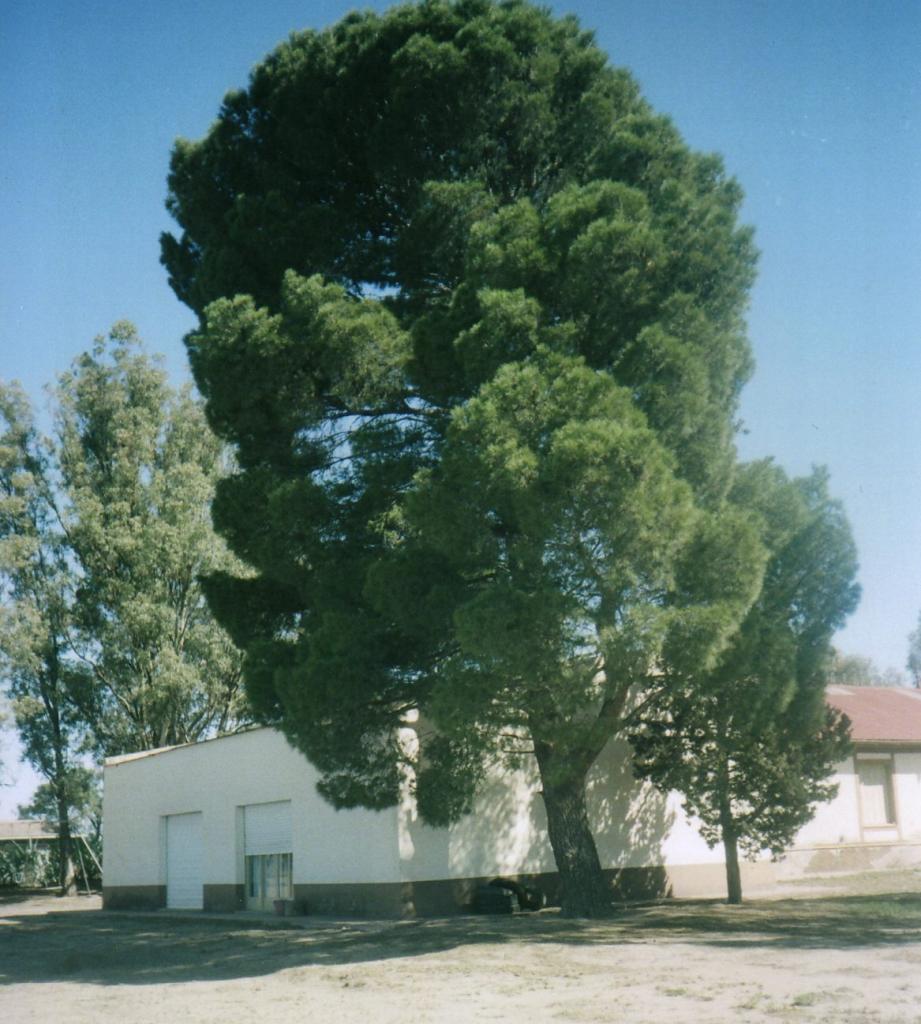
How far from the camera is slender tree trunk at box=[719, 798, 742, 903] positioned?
1869 centimetres

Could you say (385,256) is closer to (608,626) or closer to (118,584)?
(608,626)

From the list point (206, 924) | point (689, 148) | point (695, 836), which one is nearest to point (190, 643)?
point (206, 924)

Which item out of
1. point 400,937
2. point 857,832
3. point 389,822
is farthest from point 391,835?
point 857,832

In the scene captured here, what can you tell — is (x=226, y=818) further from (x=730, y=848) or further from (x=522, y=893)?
(x=730, y=848)

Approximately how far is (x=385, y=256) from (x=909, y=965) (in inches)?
509

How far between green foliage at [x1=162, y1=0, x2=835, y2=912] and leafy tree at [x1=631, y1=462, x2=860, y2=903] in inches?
49.1

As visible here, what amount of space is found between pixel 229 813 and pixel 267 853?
1522 mm

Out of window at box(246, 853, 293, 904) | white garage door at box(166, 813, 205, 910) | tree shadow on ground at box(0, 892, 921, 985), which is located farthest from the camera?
white garage door at box(166, 813, 205, 910)

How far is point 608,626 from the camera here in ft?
43.1

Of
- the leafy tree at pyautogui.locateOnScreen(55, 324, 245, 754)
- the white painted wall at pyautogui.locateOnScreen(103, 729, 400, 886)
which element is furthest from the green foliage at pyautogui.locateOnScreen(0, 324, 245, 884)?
the white painted wall at pyautogui.locateOnScreen(103, 729, 400, 886)

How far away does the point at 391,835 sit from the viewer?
1842 centimetres

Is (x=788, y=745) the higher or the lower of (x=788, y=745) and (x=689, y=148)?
the lower

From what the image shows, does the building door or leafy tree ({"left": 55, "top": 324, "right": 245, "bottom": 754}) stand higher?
leafy tree ({"left": 55, "top": 324, "right": 245, "bottom": 754})

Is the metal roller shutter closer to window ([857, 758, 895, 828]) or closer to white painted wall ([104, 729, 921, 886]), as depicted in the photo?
white painted wall ([104, 729, 921, 886])
